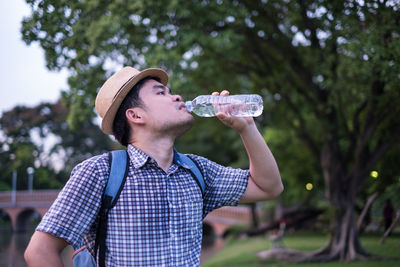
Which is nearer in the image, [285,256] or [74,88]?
[74,88]

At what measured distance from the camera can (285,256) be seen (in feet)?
46.2

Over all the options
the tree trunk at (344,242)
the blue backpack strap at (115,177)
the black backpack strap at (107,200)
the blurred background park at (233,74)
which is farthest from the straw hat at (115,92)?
the tree trunk at (344,242)

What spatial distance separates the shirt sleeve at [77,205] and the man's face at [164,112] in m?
0.46

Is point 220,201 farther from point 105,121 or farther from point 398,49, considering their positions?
point 398,49

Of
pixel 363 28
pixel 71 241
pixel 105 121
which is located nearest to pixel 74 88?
pixel 363 28

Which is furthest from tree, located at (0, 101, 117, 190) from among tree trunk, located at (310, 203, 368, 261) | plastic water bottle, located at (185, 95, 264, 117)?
tree trunk, located at (310, 203, 368, 261)

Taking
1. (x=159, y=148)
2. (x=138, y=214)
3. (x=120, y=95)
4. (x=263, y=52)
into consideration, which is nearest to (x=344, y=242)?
(x=263, y=52)

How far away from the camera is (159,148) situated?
2.67 m

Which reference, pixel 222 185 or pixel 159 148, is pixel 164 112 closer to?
pixel 159 148

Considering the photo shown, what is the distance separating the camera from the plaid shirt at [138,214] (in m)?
2.21

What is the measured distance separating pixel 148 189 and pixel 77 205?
0.40 m

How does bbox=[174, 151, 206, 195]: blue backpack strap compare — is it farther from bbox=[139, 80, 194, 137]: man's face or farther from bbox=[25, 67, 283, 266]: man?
bbox=[139, 80, 194, 137]: man's face

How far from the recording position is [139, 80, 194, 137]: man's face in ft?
8.64

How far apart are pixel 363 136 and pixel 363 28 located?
512 cm
